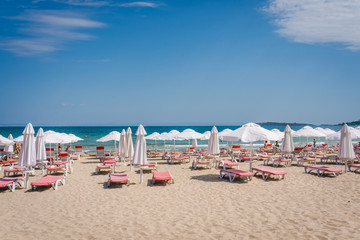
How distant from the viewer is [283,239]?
4.34 metres

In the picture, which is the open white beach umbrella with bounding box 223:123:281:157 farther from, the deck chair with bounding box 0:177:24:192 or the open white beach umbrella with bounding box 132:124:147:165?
the deck chair with bounding box 0:177:24:192

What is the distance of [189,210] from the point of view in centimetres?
596

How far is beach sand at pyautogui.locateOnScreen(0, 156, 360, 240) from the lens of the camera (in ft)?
15.4

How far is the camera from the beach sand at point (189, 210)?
4680 millimetres

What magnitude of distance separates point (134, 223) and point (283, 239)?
3.10 meters

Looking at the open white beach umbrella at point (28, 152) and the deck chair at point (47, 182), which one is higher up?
the open white beach umbrella at point (28, 152)

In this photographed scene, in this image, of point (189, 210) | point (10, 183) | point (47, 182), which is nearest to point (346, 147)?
point (189, 210)

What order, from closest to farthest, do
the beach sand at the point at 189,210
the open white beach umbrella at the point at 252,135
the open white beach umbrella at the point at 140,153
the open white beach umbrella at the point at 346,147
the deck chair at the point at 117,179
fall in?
the beach sand at the point at 189,210 → the deck chair at the point at 117,179 → the open white beach umbrella at the point at 252,135 → the open white beach umbrella at the point at 140,153 → the open white beach umbrella at the point at 346,147

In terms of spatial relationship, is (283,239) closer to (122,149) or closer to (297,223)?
(297,223)

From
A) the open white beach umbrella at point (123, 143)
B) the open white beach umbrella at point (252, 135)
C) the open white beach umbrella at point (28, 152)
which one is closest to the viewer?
the open white beach umbrella at point (28, 152)

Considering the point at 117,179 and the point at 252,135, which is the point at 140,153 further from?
the point at 252,135

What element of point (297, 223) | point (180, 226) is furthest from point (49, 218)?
point (297, 223)

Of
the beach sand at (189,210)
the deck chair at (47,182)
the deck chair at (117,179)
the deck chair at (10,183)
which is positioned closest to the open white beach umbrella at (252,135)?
Answer: the beach sand at (189,210)

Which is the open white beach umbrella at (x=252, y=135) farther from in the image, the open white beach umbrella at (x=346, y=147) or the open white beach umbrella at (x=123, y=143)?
the open white beach umbrella at (x=123, y=143)
